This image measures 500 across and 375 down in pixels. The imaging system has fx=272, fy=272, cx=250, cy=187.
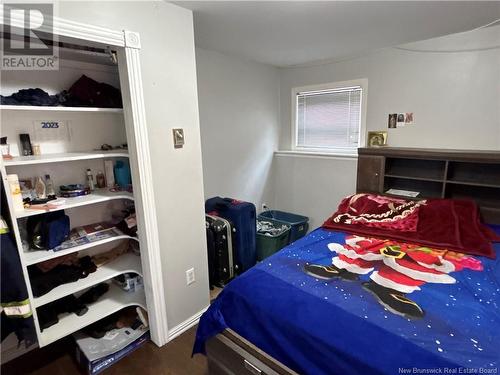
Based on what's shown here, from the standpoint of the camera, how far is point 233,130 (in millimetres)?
3164

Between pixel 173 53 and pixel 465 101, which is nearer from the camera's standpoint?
pixel 173 53

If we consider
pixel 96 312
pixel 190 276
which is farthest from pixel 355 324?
pixel 96 312

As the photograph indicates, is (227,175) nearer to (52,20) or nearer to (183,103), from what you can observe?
(183,103)

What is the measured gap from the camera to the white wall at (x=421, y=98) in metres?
2.31

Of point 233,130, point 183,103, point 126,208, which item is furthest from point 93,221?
point 233,130

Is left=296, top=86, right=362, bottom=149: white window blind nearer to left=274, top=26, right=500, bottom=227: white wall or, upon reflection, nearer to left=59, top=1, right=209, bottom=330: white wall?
left=274, top=26, right=500, bottom=227: white wall

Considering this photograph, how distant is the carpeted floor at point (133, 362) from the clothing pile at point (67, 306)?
0.36 meters

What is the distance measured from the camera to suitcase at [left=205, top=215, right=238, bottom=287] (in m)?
2.54

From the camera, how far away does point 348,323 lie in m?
1.15

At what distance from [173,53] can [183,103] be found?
307mm

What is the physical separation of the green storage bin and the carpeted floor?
127cm

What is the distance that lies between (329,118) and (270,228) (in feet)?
5.02

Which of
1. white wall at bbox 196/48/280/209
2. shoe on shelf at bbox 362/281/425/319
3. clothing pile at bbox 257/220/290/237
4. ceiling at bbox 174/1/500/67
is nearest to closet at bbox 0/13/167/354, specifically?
ceiling at bbox 174/1/500/67

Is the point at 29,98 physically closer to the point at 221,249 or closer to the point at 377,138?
the point at 221,249
